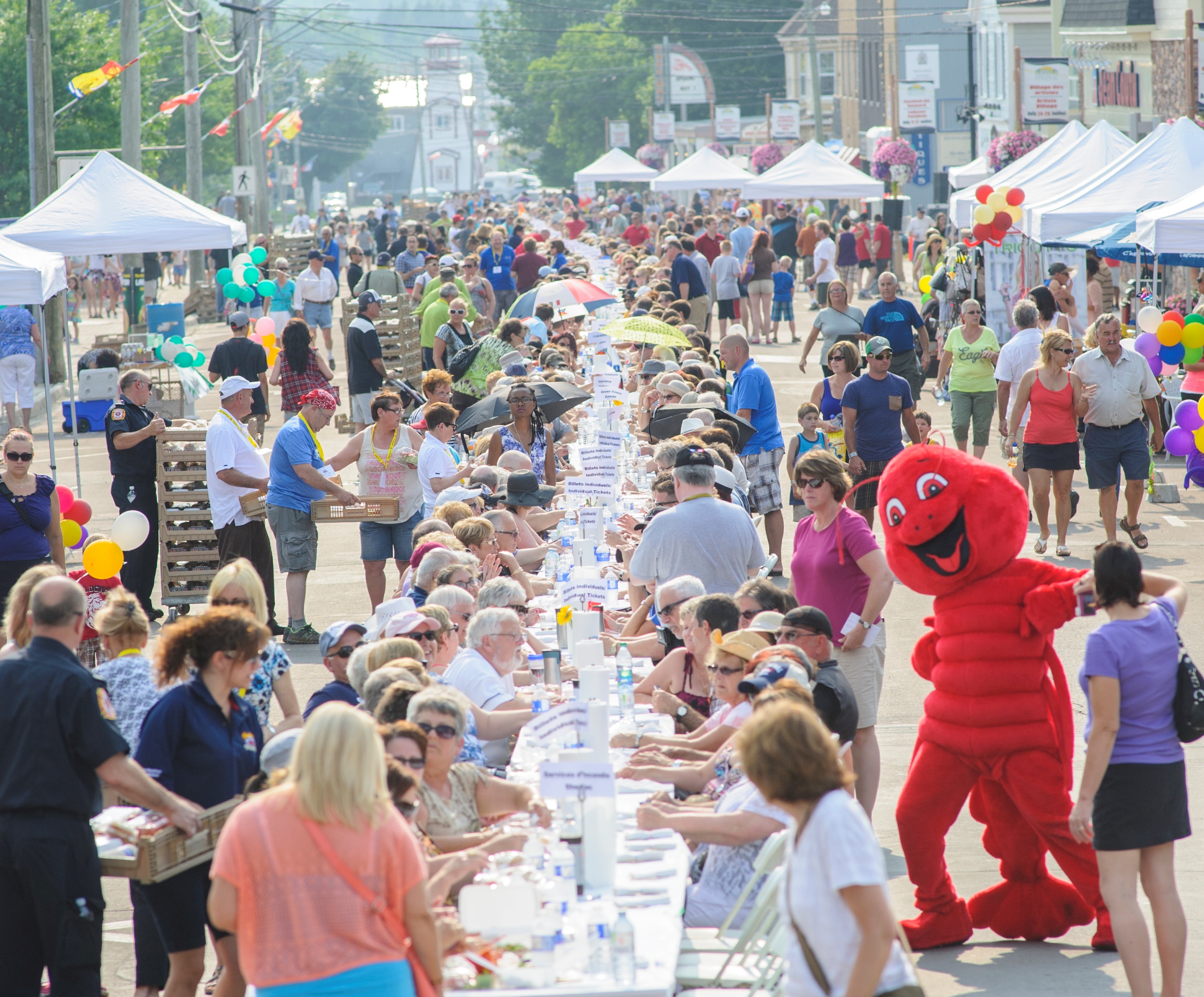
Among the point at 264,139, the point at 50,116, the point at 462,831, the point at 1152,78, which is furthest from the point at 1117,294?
the point at 264,139

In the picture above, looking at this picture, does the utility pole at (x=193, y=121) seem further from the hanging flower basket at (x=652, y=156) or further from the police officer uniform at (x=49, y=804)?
the hanging flower basket at (x=652, y=156)

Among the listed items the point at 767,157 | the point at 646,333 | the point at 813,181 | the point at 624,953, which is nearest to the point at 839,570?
the point at 624,953

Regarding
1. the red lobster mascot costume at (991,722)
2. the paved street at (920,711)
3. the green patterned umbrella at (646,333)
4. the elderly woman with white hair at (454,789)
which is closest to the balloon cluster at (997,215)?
the paved street at (920,711)

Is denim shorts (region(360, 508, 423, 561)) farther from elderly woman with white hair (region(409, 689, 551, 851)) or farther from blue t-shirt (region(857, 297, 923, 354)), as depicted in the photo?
blue t-shirt (region(857, 297, 923, 354))

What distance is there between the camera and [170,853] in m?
4.83

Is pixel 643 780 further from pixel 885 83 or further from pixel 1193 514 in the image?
pixel 885 83

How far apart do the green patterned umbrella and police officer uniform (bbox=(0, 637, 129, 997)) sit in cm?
Answer: 959

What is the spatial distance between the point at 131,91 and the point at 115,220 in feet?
31.1

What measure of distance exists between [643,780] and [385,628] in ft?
4.40

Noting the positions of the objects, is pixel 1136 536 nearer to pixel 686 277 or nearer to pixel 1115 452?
pixel 1115 452

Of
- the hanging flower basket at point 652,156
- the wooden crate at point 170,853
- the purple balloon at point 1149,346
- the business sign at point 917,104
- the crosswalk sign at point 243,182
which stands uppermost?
the hanging flower basket at point 652,156

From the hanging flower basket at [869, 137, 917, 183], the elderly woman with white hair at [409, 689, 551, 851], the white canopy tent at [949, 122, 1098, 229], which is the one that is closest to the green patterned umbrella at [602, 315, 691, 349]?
the white canopy tent at [949, 122, 1098, 229]

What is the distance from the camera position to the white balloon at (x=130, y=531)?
32.8ft

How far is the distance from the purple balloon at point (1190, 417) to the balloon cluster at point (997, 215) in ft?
23.0
